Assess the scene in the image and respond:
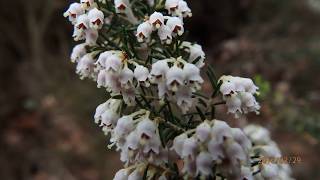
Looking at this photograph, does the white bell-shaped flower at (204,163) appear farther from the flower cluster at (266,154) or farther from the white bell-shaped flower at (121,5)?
the white bell-shaped flower at (121,5)

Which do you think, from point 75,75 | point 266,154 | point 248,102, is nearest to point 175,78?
point 248,102

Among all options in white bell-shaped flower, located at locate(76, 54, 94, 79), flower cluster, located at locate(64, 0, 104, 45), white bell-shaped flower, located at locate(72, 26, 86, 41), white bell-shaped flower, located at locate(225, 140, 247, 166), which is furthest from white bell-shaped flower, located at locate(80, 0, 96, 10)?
white bell-shaped flower, located at locate(225, 140, 247, 166)

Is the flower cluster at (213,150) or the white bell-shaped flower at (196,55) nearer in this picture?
the flower cluster at (213,150)

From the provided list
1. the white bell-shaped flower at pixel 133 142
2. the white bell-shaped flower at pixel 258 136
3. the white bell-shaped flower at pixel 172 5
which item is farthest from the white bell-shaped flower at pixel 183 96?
the white bell-shaped flower at pixel 258 136

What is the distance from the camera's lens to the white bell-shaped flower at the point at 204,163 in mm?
1975

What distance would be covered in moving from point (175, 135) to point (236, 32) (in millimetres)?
7787

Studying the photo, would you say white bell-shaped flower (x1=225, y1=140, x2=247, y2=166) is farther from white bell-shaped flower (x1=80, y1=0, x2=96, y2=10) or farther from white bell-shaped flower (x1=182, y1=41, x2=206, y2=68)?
white bell-shaped flower (x1=80, y1=0, x2=96, y2=10)

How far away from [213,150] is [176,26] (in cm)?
57

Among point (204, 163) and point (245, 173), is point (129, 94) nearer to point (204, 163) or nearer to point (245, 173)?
point (204, 163)

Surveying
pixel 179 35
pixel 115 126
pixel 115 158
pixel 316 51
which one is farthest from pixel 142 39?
pixel 115 158

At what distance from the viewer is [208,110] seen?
2.34 m

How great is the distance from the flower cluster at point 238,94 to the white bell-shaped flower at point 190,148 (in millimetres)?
293

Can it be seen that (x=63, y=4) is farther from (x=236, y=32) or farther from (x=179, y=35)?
(x=179, y=35)

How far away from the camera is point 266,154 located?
9.61 feet
